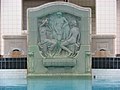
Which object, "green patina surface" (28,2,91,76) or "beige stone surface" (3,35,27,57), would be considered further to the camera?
"beige stone surface" (3,35,27,57)

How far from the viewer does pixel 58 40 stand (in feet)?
39.7

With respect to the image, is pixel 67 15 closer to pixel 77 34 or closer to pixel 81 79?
pixel 77 34

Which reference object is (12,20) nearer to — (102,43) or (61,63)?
(102,43)

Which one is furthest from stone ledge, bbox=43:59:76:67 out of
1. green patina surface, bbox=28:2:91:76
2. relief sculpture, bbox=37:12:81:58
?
relief sculpture, bbox=37:12:81:58

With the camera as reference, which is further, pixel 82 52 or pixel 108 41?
pixel 108 41

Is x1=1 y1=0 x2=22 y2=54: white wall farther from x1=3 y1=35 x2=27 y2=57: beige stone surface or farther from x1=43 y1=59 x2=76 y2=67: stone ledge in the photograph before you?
x1=43 y1=59 x2=76 y2=67: stone ledge

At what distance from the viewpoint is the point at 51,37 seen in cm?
1216

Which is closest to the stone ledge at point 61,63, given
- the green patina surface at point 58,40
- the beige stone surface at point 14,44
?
the green patina surface at point 58,40

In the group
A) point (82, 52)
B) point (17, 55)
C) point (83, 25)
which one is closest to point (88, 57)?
point (82, 52)

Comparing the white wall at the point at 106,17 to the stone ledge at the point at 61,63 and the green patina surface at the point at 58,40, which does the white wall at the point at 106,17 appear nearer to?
the green patina surface at the point at 58,40

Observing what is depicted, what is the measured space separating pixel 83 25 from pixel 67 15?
61cm

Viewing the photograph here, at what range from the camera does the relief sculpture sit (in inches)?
478

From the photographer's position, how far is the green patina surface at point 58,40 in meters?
12.1

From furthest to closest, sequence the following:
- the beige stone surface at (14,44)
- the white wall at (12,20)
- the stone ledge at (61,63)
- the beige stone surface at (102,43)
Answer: the white wall at (12,20) → the beige stone surface at (14,44) → the beige stone surface at (102,43) → the stone ledge at (61,63)
